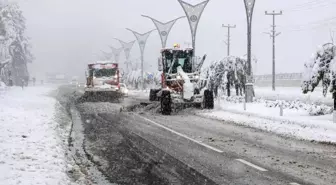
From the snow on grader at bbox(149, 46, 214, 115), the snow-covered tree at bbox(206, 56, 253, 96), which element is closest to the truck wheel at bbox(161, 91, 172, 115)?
the snow on grader at bbox(149, 46, 214, 115)

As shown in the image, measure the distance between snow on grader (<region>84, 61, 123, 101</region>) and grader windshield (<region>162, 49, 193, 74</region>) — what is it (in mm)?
11190

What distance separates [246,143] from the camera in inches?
411

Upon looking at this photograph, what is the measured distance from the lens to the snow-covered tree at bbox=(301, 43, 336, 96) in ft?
47.3

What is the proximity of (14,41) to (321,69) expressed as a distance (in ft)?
204

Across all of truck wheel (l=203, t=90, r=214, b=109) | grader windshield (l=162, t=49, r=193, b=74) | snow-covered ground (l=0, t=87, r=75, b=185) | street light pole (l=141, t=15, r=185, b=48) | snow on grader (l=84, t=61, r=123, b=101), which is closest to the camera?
snow-covered ground (l=0, t=87, r=75, b=185)

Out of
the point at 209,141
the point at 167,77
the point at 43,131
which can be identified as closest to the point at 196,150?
the point at 209,141

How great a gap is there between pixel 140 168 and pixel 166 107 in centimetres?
1083

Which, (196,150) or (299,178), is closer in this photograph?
(299,178)

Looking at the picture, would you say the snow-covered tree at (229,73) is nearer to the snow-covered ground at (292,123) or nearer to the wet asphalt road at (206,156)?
the snow-covered ground at (292,123)

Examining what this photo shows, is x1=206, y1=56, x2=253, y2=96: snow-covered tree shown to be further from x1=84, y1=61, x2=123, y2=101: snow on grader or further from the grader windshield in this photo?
x1=84, y1=61, x2=123, y2=101: snow on grader

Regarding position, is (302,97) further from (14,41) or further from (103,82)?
(14,41)

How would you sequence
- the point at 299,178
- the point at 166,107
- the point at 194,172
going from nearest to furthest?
the point at 299,178
the point at 194,172
the point at 166,107

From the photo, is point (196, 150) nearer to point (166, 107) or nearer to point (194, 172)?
point (194, 172)

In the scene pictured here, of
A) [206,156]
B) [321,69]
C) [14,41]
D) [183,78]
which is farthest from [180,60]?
[14,41]
